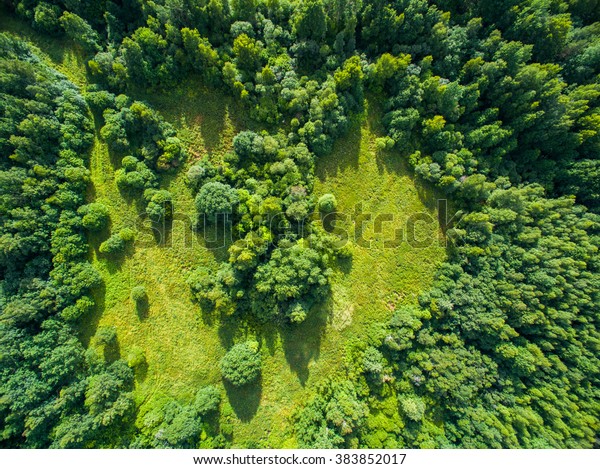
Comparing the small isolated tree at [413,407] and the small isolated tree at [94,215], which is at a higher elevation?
the small isolated tree at [94,215]

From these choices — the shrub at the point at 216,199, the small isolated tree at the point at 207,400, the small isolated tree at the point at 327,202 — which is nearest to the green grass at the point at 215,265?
the small isolated tree at the point at 207,400

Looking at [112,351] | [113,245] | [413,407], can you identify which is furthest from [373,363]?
[113,245]

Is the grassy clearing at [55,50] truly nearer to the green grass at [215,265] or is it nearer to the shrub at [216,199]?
the green grass at [215,265]

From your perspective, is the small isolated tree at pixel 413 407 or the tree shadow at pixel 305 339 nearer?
the small isolated tree at pixel 413 407

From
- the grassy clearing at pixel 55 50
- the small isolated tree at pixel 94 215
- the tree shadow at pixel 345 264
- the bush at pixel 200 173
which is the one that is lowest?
the tree shadow at pixel 345 264

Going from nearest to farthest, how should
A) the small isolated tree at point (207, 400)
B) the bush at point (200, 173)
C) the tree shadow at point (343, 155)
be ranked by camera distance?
the small isolated tree at point (207, 400) < the bush at point (200, 173) < the tree shadow at point (343, 155)

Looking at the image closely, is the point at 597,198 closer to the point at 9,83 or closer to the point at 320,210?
the point at 320,210

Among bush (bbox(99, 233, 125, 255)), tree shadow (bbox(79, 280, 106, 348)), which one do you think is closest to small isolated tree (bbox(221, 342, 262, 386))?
tree shadow (bbox(79, 280, 106, 348))

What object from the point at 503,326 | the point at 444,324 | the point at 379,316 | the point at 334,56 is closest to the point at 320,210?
the point at 379,316
